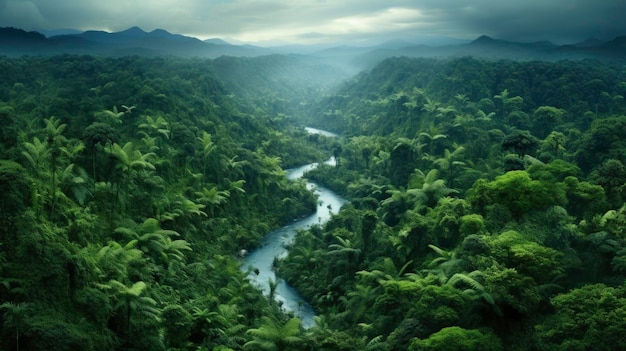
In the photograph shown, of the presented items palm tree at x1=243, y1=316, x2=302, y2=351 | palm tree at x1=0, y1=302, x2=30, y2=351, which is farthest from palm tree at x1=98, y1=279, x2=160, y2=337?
palm tree at x1=243, y1=316, x2=302, y2=351

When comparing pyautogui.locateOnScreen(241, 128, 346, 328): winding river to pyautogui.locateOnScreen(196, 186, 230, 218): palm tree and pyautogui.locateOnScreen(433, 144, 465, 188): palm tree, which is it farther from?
pyautogui.locateOnScreen(433, 144, 465, 188): palm tree

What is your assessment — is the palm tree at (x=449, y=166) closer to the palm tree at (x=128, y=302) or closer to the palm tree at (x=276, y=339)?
the palm tree at (x=276, y=339)

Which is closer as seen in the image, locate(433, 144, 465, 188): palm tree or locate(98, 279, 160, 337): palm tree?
locate(98, 279, 160, 337): palm tree

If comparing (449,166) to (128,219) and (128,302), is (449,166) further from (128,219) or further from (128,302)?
(128,302)

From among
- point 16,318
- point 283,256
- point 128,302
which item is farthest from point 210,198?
point 16,318

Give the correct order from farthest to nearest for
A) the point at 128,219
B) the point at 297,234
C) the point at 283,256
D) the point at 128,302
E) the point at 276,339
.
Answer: the point at 297,234
the point at 283,256
the point at 128,219
the point at 276,339
the point at 128,302

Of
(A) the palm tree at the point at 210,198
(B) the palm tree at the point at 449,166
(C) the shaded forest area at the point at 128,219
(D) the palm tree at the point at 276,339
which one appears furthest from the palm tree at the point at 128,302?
(B) the palm tree at the point at 449,166

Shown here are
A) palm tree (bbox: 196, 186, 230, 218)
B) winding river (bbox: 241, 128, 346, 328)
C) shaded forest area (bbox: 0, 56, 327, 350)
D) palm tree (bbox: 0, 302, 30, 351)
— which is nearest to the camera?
palm tree (bbox: 0, 302, 30, 351)
